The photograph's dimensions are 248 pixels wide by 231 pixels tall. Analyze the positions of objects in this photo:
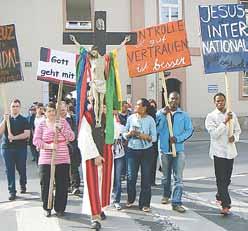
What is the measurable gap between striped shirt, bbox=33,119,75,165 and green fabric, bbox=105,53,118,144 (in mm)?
863

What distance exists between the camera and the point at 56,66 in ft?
37.7

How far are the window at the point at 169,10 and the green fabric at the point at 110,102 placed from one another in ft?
60.6

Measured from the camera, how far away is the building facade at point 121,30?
77.6 feet

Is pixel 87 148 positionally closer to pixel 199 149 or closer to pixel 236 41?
pixel 236 41

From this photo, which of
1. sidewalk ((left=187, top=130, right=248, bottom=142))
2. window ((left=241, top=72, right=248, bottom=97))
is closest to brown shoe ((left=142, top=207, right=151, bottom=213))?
sidewalk ((left=187, top=130, right=248, bottom=142))

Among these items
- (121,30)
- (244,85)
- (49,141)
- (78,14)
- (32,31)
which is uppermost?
(78,14)

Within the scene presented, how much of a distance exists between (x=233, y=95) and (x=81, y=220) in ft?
66.4

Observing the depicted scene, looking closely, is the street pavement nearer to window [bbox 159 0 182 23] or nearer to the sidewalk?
the sidewalk

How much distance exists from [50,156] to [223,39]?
10.6 ft

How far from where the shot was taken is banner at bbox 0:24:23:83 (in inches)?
368

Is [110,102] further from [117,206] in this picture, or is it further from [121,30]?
[121,30]

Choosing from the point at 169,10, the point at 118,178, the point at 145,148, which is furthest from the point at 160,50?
the point at 169,10

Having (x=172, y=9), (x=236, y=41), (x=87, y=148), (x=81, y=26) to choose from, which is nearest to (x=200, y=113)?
(x=172, y=9)

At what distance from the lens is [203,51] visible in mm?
8633
